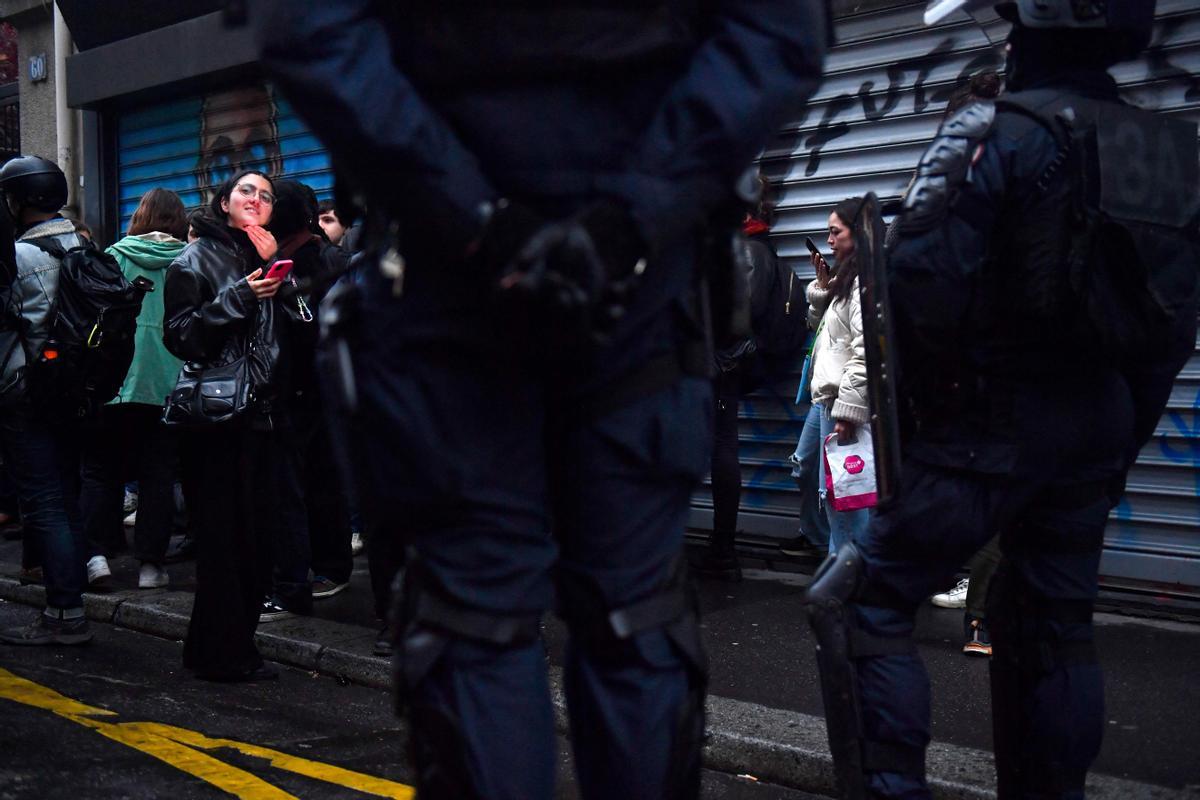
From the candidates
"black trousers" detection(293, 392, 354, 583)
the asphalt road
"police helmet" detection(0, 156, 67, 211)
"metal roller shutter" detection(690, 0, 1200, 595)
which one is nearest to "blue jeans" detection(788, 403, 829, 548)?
"metal roller shutter" detection(690, 0, 1200, 595)

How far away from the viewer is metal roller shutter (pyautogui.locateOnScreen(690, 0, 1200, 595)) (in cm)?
655

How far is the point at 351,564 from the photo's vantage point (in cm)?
759

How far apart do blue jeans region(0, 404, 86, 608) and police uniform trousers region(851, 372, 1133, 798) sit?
161 inches

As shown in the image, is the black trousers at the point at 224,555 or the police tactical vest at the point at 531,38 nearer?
the police tactical vest at the point at 531,38

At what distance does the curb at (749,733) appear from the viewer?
3938 millimetres

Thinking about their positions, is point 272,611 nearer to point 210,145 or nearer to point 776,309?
point 776,309

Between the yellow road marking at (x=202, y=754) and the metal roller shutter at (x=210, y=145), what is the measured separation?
644 centimetres

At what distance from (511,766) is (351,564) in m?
5.73

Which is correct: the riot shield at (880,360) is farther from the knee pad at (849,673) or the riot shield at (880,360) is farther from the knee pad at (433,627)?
the knee pad at (433,627)

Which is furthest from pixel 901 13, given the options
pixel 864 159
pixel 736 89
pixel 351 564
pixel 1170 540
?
pixel 736 89

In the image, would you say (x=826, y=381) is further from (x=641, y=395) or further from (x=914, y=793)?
(x=641, y=395)

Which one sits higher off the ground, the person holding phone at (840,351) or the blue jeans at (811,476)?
the person holding phone at (840,351)

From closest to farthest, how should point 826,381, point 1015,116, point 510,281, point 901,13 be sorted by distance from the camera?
1. point 510,281
2. point 1015,116
3. point 826,381
4. point 901,13

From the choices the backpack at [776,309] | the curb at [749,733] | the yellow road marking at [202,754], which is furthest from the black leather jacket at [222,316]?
the backpack at [776,309]
